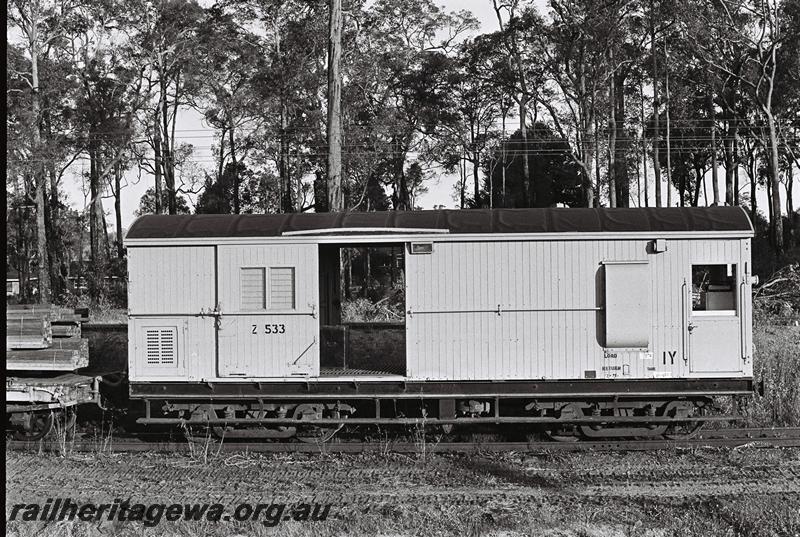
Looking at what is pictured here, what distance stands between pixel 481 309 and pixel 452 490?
271 cm

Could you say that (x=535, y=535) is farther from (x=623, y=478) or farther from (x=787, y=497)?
(x=787, y=497)

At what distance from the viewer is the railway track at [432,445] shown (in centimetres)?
1055

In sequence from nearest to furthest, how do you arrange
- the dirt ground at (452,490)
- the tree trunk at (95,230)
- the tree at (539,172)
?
the dirt ground at (452,490), the tree trunk at (95,230), the tree at (539,172)

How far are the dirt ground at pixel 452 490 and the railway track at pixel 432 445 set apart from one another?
22 cm

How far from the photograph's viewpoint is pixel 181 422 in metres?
10.7

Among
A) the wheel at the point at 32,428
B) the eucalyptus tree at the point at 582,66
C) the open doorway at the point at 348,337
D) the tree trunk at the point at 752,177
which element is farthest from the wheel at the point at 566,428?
the tree trunk at the point at 752,177

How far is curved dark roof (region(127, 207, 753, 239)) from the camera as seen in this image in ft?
34.5

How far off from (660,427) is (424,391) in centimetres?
349

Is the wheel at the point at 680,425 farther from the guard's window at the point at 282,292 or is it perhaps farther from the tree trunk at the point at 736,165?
the tree trunk at the point at 736,165

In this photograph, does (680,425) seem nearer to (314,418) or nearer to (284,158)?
(314,418)

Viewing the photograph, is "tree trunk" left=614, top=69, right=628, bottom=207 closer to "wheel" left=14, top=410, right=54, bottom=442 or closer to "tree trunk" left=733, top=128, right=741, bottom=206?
"tree trunk" left=733, top=128, right=741, bottom=206

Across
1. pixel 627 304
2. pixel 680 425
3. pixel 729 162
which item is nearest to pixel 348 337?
pixel 627 304

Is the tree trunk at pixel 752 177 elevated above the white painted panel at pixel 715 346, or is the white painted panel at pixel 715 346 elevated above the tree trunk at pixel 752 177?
the tree trunk at pixel 752 177

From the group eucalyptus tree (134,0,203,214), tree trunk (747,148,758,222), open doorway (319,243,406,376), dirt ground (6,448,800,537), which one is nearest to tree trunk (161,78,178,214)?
eucalyptus tree (134,0,203,214)
